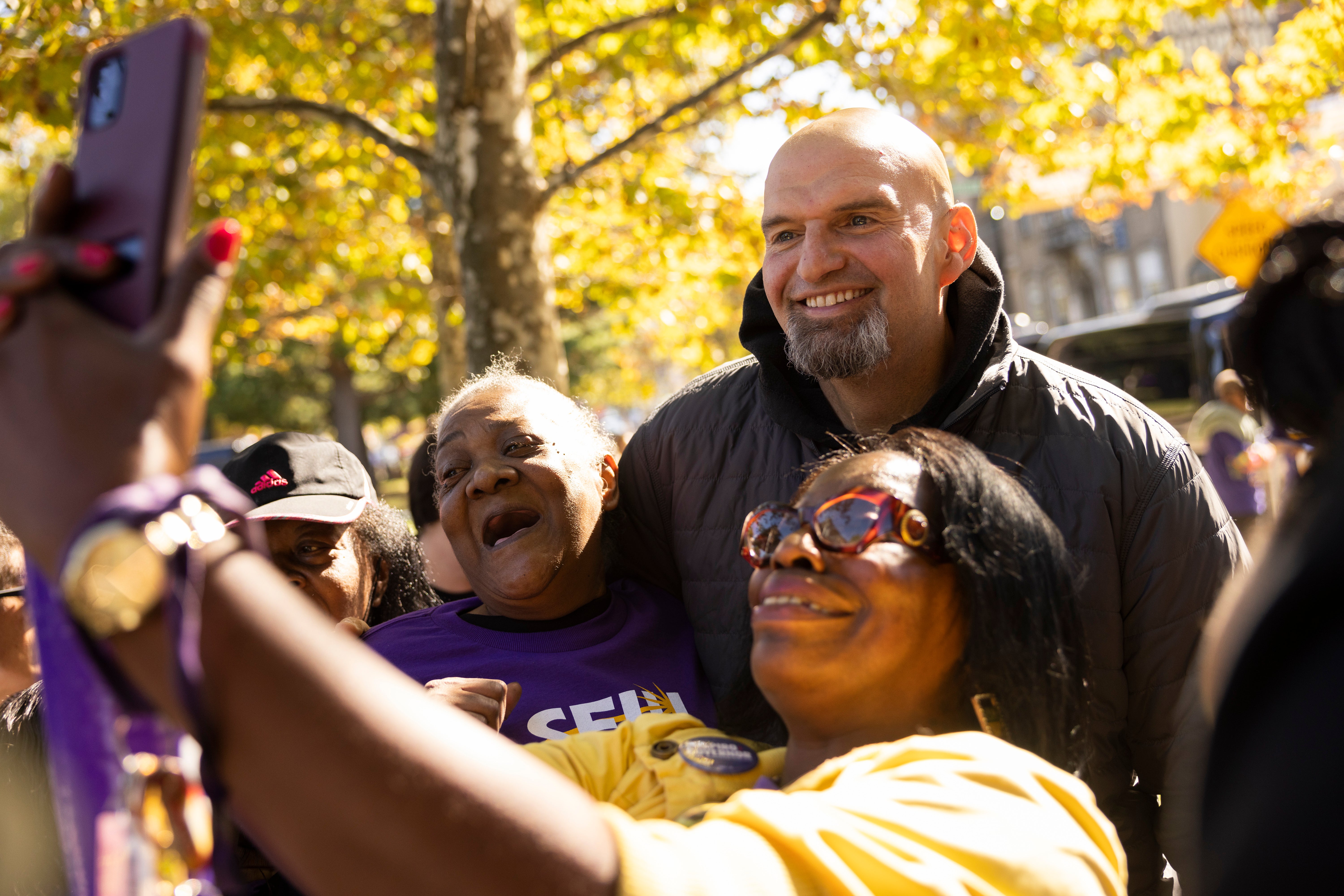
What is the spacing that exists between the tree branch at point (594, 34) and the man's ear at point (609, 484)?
382 cm

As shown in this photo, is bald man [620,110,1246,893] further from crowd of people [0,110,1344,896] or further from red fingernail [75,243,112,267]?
red fingernail [75,243,112,267]

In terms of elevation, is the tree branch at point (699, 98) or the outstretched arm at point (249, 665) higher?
the tree branch at point (699, 98)

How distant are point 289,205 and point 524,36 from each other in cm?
257

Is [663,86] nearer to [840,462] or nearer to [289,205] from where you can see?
[289,205]

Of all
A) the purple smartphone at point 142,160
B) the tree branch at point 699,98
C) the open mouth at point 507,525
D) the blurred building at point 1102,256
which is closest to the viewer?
the purple smartphone at point 142,160

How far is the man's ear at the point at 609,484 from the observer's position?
3.24 m

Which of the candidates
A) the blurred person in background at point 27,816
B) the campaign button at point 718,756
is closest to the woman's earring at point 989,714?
the campaign button at point 718,756

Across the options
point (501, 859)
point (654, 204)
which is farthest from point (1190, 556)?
point (654, 204)

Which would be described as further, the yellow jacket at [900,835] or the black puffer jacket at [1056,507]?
the black puffer jacket at [1056,507]

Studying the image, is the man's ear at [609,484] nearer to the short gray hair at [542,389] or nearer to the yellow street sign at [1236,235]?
the short gray hair at [542,389]

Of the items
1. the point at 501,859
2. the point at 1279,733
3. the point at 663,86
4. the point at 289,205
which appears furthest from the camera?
the point at 663,86

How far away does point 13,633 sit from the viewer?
10.1 ft

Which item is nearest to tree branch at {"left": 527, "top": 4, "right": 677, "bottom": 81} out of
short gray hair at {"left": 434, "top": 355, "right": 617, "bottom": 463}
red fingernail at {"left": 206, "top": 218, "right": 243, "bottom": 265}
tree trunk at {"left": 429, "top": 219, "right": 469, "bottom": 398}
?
tree trunk at {"left": 429, "top": 219, "right": 469, "bottom": 398}

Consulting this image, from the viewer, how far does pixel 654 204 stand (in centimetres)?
938
